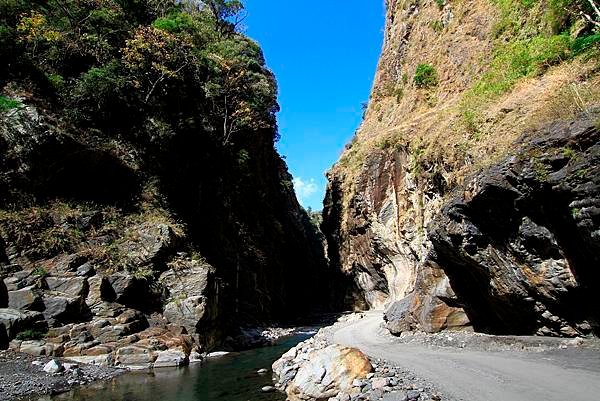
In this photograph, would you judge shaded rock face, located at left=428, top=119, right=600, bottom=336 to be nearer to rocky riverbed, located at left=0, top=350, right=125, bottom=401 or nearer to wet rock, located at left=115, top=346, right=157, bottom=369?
wet rock, located at left=115, top=346, right=157, bottom=369

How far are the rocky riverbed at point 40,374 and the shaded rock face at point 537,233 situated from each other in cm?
1348

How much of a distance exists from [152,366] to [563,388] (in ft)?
49.9

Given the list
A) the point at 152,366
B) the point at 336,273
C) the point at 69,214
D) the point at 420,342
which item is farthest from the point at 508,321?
the point at 336,273

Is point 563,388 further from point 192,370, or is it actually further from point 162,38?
point 162,38

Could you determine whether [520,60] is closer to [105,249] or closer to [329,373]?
[329,373]

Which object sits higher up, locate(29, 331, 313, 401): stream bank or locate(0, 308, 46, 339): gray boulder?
locate(0, 308, 46, 339): gray boulder

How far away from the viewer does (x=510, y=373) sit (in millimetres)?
8500

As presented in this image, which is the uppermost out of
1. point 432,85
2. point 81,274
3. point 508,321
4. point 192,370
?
point 432,85

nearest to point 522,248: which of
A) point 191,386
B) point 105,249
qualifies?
point 191,386

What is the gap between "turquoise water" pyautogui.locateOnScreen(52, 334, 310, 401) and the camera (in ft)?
39.8

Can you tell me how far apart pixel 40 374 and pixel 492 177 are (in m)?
15.8

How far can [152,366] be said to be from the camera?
17.1 m

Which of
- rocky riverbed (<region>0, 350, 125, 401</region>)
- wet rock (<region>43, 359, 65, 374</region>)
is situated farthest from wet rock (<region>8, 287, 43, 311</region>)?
wet rock (<region>43, 359, 65, 374</region>)

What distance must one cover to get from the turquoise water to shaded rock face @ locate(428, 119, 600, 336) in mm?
7340
